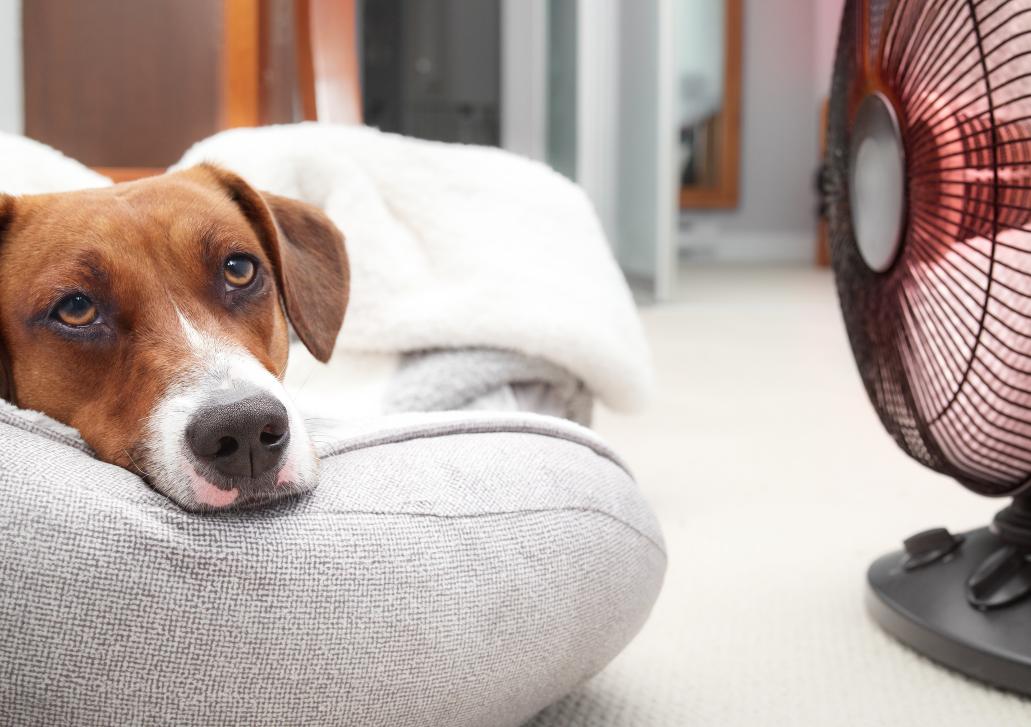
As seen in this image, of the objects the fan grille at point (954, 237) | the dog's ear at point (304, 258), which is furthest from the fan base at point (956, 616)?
the dog's ear at point (304, 258)

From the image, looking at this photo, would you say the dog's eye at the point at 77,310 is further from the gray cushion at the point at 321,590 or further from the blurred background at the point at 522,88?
the blurred background at the point at 522,88

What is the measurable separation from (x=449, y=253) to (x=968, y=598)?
2.91ft

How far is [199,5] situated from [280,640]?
2194 millimetres

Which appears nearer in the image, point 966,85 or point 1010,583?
point 966,85

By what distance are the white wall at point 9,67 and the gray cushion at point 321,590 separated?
6.14 feet

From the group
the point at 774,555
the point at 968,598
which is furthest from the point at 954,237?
the point at 774,555

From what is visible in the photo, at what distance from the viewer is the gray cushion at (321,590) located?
2.30 ft

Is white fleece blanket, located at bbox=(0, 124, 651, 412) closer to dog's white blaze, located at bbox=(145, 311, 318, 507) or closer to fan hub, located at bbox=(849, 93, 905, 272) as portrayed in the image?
fan hub, located at bbox=(849, 93, 905, 272)

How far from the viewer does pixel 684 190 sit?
803 centimetres

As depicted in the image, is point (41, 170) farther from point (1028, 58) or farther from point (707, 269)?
point (707, 269)

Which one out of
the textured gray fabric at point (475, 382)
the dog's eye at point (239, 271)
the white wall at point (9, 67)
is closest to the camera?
the dog's eye at point (239, 271)

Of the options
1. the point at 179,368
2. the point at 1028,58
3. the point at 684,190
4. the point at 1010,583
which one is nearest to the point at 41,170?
the point at 179,368

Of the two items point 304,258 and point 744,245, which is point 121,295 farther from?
point 744,245

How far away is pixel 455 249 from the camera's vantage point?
65.8 inches
